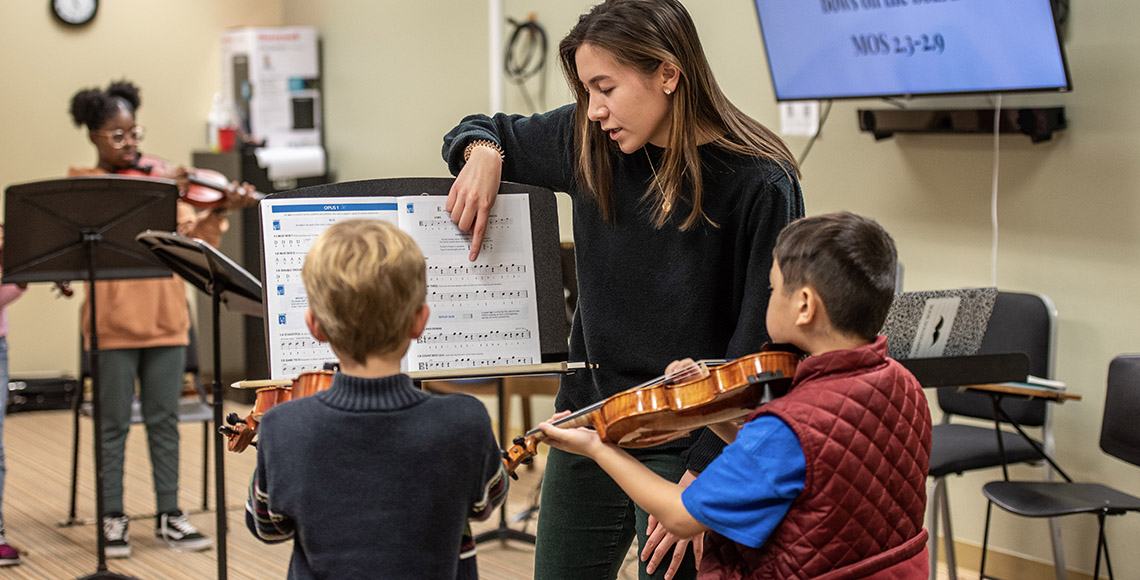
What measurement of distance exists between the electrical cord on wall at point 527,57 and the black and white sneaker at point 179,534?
7.29ft

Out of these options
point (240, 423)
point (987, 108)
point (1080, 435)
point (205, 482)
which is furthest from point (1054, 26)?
point (205, 482)

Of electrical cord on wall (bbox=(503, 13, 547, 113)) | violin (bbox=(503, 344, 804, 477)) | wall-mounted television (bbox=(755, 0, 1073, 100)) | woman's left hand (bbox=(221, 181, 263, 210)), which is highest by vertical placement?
electrical cord on wall (bbox=(503, 13, 547, 113))

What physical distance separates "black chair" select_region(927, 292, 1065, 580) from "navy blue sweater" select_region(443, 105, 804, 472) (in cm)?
152

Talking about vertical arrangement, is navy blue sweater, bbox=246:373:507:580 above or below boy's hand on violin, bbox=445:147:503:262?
below

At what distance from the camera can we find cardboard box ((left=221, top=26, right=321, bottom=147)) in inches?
247

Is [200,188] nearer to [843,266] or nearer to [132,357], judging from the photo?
[132,357]

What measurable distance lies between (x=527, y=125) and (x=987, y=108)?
195 cm

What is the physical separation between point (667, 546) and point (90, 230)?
2300 millimetres

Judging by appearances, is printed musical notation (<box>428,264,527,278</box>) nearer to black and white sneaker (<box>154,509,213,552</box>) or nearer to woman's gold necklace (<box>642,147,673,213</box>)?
woman's gold necklace (<box>642,147,673,213</box>)

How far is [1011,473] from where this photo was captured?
3473 mm

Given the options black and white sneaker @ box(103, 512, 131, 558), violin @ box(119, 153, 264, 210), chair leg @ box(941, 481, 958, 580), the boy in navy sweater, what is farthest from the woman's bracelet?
black and white sneaker @ box(103, 512, 131, 558)

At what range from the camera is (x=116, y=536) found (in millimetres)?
3846

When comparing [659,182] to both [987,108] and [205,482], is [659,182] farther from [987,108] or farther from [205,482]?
[205,482]

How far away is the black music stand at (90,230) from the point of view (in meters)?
3.19
